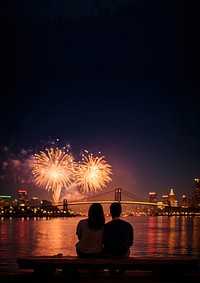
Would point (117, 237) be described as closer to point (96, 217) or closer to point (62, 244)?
point (96, 217)

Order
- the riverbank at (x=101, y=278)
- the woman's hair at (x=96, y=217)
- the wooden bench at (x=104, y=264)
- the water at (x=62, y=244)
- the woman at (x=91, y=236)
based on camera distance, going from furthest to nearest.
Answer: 1. the water at (x=62, y=244)
2. the woman at (x=91, y=236)
3. the woman's hair at (x=96, y=217)
4. the wooden bench at (x=104, y=264)
5. the riverbank at (x=101, y=278)

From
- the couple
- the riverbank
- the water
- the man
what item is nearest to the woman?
the couple

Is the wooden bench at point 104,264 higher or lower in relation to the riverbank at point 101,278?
higher

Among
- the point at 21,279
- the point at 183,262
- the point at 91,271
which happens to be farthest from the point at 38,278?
the point at 183,262

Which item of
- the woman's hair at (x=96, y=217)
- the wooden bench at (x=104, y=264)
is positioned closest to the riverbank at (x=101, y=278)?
the wooden bench at (x=104, y=264)

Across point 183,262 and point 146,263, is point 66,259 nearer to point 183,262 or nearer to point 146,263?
point 146,263

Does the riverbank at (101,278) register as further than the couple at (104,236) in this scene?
No

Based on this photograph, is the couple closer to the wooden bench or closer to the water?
the wooden bench

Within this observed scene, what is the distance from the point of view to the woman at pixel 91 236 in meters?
7.94

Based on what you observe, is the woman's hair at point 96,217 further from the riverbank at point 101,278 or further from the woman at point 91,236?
the riverbank at point 101,278

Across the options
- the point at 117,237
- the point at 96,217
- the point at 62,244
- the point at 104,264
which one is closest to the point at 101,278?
the point at 104,264

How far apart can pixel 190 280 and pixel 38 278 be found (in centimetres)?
223

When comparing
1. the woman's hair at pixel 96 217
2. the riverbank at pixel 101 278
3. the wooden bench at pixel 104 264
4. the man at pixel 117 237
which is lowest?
the riverbank at pixel 101 278

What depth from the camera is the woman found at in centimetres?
794
